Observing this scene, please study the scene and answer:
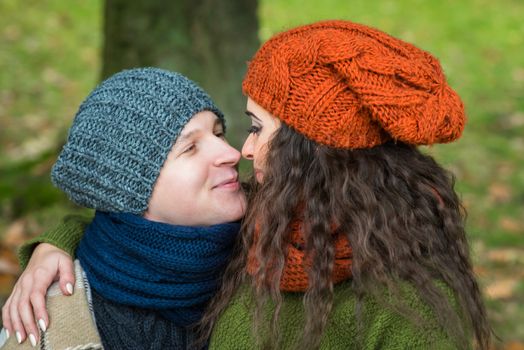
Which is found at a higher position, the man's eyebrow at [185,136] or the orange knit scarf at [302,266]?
the man's eyebrow at [185,136]

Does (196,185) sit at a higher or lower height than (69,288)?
higher

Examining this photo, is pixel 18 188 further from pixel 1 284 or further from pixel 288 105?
pixel 288 105

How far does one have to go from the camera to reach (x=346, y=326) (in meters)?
2.56

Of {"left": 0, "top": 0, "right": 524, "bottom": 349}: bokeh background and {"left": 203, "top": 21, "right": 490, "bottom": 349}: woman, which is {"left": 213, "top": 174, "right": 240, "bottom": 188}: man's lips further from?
{"left": 0, "top": 0, "right": 524, "bottom": 349}: bokeh background

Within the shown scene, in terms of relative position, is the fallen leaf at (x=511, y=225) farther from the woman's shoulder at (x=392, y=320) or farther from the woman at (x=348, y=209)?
the woman's shoulder at (x=392, y=320)

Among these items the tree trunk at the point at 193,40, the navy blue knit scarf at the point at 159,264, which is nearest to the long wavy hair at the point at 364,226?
the navy blue knit scarf at the point at 159,264

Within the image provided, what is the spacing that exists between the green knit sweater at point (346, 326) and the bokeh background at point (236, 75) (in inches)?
42.3

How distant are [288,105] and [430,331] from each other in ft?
2.77

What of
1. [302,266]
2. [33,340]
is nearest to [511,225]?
[302,266]

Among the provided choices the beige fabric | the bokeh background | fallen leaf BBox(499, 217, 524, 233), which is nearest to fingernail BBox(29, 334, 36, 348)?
the beige fabric

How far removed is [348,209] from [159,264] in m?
0.68

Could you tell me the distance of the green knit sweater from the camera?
2465 millimetres

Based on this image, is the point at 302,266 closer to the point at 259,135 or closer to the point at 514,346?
the point at 259,135

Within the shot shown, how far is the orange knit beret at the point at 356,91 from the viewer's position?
2479 millimetres
